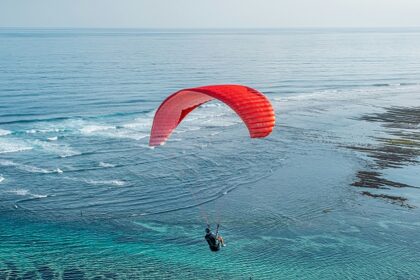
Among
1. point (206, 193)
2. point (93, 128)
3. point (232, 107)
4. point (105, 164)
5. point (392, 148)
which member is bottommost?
point (206, 193)

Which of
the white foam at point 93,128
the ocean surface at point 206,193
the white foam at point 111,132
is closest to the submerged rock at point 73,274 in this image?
the ocean surface at point 206,193

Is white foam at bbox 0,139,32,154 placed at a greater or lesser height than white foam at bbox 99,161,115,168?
greater

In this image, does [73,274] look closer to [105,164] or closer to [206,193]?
[206,193]

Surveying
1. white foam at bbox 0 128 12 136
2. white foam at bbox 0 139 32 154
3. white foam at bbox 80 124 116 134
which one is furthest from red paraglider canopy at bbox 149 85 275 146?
white foam at bbox 0 128 12 136

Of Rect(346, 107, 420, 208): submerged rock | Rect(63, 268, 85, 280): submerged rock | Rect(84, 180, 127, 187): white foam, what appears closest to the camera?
Rect(63, 268, 85, 280): submerged rock

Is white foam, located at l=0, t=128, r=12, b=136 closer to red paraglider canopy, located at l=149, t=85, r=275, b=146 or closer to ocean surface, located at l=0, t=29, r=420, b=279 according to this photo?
ocean surface, located at l=0, t=29, r=420, b=279

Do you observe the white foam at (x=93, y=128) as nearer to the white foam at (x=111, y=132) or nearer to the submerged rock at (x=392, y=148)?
the white foam at (x=111, y=132)

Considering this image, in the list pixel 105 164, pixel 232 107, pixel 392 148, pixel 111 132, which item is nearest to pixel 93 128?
pixel 111 132
